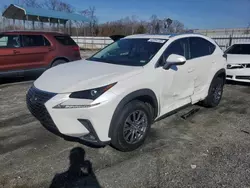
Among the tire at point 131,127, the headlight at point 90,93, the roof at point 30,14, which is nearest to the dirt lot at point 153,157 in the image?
the tire at point 131,127

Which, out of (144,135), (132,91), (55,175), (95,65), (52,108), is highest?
(95,65)

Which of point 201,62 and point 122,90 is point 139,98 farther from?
point 201,62

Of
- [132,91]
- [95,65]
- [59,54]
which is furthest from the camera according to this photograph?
[59,54]

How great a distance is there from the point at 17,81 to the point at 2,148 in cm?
540

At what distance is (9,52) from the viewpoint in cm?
695

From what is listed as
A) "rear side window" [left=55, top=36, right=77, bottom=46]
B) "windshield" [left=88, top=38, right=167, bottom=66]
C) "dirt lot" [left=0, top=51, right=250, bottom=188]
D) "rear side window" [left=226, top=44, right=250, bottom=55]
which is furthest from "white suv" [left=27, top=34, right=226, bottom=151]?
"rear side window" [left=226, top=44, right=250, bottom=55]

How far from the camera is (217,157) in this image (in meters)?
3.19

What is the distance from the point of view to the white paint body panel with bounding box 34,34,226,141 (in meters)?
2.73

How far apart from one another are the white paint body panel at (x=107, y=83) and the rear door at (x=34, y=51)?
4.27 m

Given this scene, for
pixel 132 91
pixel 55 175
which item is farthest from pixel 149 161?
pixel 55 175

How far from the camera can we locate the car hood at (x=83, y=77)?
283cm

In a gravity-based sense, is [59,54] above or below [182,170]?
above

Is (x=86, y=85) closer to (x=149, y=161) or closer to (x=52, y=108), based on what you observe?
(x=52, y=108)

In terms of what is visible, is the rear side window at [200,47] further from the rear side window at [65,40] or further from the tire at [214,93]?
the rear side window at [65,40]
